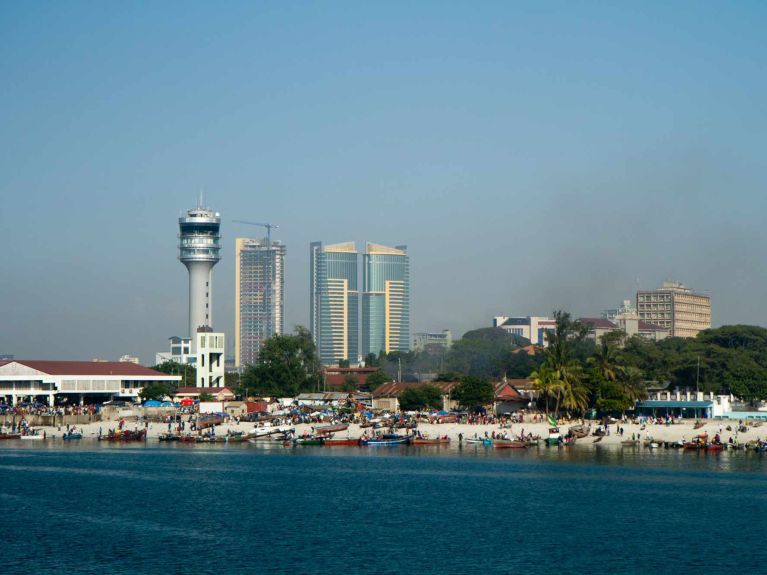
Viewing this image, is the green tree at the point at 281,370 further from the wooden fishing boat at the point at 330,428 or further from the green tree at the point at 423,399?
the wooden fishing boat at the point at 330,428

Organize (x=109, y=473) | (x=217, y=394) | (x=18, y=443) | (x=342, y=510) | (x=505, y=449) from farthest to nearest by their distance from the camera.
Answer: (x=217, y=394)
(x=18, y=443)
(x=505, y=449)
(x=109, y=473)
(x=342, y=510)

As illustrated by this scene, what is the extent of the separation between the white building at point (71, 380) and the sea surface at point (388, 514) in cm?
4290

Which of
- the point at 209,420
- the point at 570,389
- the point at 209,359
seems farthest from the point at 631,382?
the point at 209,359

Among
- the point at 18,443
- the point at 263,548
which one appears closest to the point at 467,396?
the point at 18,443

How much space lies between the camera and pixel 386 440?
97688mm

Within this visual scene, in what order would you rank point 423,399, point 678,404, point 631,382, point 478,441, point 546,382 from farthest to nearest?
point 423,399 < point 631,382 < point 678,404 < point 546,382 < point 478,441

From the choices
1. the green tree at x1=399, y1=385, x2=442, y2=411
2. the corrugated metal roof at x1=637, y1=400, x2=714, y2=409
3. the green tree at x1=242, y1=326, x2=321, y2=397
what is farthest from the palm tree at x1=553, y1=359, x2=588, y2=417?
the green tree at x1=242, y1=326, x2=321, y2=397

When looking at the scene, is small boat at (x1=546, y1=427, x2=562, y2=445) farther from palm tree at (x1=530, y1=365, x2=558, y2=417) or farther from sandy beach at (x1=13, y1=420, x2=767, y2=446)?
palm tree at (x1=530, y1=365, x2=558, y2=417)

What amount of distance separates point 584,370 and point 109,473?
167 feet

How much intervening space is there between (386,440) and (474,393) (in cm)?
2126

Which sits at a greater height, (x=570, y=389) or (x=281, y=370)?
(x=281, y=370)

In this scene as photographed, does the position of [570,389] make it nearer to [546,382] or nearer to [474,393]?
[546,382]

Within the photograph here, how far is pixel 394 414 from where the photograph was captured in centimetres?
11912

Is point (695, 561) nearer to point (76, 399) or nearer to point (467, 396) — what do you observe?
point (467, 396)
